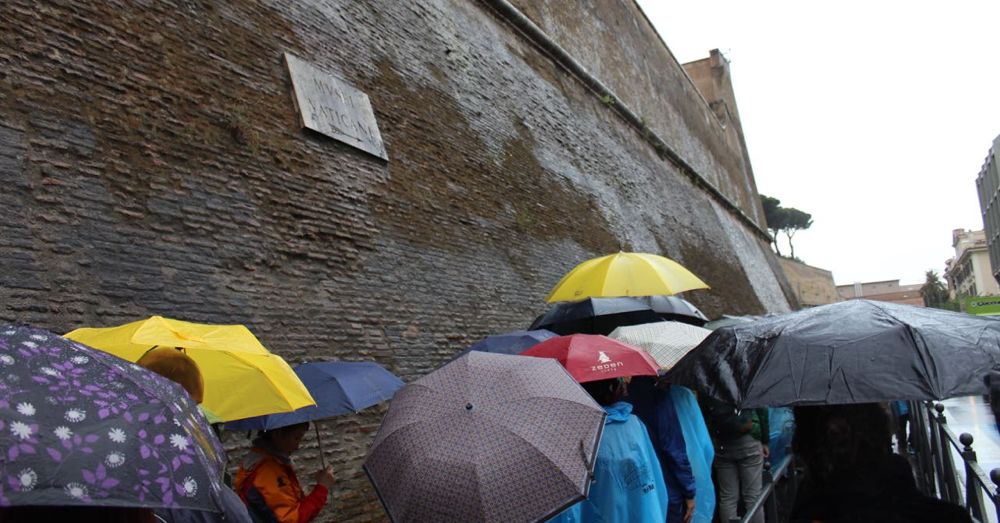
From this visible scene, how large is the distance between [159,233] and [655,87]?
741 inches

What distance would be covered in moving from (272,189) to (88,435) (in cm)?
491

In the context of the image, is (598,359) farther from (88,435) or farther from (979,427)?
(979,427)

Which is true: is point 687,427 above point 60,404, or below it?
below

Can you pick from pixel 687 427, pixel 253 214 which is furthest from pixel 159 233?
pixel 687 427

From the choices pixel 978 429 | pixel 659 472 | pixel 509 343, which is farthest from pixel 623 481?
pixel 978 429

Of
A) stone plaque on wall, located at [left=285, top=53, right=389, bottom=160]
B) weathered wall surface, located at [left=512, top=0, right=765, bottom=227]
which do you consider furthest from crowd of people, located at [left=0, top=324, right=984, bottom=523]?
weathered wall surface, located at [left=512, top=0, right=765, bottom=227]

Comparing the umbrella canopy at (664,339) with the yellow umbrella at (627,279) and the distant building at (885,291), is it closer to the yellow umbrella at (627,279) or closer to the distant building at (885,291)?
the yellow umbrella at (627,279)

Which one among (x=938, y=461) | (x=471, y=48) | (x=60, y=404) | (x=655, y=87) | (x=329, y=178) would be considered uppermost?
(x=655, y=87)

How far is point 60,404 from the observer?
A: 4.06 feet

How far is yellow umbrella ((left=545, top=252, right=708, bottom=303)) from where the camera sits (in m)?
5.59

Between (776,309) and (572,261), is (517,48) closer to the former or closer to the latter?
(572,261)

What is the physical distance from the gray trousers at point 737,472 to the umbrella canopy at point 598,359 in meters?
1.51

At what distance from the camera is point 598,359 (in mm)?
3781

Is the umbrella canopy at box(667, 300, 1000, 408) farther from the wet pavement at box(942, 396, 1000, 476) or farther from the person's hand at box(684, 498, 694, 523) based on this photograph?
the wet pavement at box(942, 396, 1000, 476)
